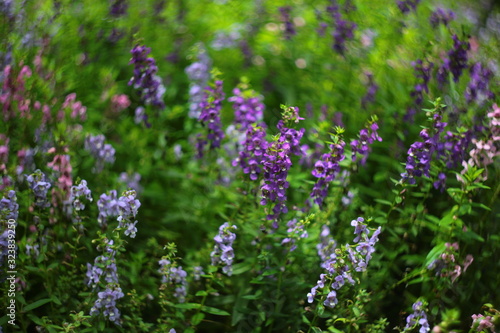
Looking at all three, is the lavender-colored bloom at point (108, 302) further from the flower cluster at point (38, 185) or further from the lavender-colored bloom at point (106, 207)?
the flower cluster at point (38, 185)

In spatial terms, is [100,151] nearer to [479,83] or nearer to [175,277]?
[175,277]

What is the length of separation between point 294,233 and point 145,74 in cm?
133

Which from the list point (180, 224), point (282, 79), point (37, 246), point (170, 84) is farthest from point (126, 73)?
point (37, 246)

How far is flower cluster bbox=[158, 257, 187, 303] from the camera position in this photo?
2.59 m

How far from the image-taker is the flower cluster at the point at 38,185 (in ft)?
8.32

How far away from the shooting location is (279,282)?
2721mm

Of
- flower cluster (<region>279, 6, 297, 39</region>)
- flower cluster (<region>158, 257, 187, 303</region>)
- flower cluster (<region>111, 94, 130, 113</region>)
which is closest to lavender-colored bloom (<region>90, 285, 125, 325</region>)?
flower cluster (<region>158, 257, 187, 303</region>)

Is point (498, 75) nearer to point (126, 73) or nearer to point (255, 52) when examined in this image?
point (255, 52)

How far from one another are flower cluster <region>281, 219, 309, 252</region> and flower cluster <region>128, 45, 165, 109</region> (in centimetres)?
121

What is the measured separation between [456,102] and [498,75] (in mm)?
573

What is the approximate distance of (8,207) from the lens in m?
2.46

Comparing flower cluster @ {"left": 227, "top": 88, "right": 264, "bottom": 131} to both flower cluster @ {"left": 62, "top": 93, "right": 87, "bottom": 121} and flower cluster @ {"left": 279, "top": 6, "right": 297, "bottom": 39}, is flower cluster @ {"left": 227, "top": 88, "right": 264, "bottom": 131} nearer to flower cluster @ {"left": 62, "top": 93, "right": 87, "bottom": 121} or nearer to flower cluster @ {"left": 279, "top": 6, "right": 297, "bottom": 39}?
flower cluster @ {"left": 62, "top": 93, "right": 87, "bottom": 121}

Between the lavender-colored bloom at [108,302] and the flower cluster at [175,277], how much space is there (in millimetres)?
235

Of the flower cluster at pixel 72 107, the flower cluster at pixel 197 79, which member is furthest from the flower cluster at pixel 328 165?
the flower cluster at pixel 72 107
